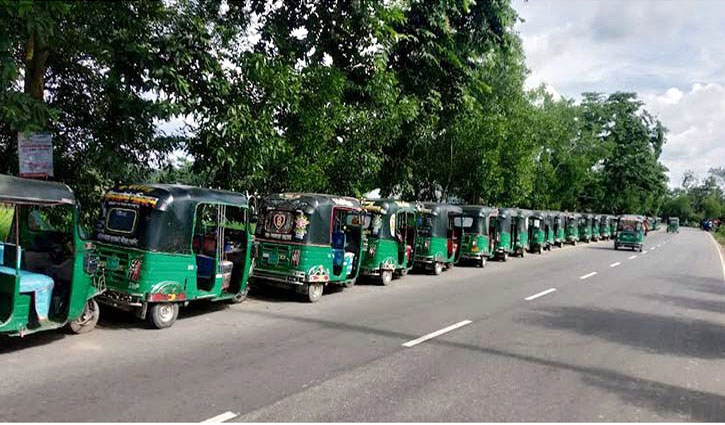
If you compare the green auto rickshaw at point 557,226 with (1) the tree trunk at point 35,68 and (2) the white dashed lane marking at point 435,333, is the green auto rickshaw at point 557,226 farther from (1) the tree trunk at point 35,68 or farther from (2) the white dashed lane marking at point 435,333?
(1) the tree trunk at point 35,68

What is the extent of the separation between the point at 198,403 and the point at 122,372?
1462 mm

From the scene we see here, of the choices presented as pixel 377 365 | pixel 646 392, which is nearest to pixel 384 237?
pixel 377 365

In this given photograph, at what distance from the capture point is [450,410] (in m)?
5.73

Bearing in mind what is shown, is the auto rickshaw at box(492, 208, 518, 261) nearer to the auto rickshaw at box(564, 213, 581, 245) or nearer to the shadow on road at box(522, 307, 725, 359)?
the shadow on road at box(522, 307, 725, 359)

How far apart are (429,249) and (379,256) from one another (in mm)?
3451

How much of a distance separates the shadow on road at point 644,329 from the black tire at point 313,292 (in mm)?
4377

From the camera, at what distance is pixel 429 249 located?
1811 centimetres

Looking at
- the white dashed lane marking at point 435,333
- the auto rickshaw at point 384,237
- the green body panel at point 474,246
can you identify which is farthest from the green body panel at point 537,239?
the white dashed lane marking at point 435,333

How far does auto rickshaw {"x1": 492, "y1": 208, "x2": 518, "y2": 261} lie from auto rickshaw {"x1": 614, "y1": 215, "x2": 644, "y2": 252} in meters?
14.0

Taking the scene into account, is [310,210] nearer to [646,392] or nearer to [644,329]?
[644,329]

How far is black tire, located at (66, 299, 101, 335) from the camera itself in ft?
26.5

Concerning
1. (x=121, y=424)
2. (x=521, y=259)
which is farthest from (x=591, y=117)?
(x=121, y=424)

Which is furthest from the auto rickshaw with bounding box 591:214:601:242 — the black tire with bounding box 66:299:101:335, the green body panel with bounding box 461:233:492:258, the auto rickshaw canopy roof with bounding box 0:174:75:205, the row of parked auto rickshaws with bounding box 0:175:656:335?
the auto rickshaw canopy roof with bounding box 0:174:75:205

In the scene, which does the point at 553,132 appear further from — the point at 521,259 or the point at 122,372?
the point at 122,372
